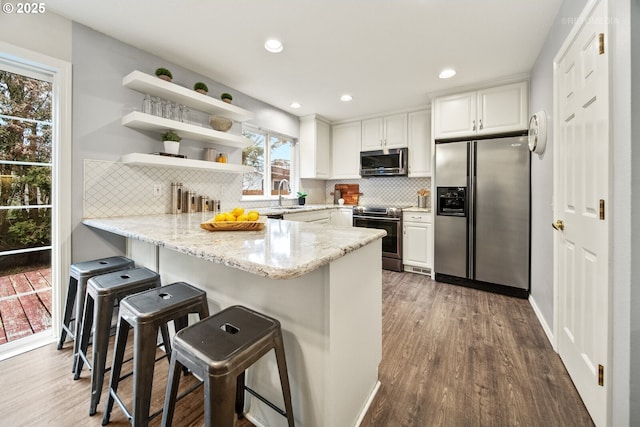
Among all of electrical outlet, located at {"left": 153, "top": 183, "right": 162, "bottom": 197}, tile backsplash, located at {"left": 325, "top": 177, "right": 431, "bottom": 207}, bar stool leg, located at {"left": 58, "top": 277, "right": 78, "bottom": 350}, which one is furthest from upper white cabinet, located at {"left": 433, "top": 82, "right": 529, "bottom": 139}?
bar stool leg, located at {"left": 58, "top": 277, "right": 78, "bottom": 350}

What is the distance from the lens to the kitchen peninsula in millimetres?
1009

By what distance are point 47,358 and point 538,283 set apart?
3944 millimetres

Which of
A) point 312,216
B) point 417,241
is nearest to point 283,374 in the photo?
→ point 312,216

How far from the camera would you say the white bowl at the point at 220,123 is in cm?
290

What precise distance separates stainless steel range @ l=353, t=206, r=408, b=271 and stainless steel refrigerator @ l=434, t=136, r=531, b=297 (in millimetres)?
538

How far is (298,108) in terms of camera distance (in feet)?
13.2

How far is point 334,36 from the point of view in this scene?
2209mm

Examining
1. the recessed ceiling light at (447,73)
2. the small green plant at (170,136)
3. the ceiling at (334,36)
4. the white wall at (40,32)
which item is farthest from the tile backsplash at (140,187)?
the recessed ceiling light at (447,73)

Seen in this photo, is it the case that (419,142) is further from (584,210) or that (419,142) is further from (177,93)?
(177,93)

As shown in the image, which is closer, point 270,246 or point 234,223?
point 270,246

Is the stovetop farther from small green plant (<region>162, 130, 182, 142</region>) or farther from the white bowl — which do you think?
small green plant (<region>162, 130, 182, 142</region>)

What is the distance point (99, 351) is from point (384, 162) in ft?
12.8

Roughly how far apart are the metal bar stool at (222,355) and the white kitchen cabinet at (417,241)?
9.91 ft

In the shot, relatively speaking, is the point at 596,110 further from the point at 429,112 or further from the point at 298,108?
the point at 298,108
